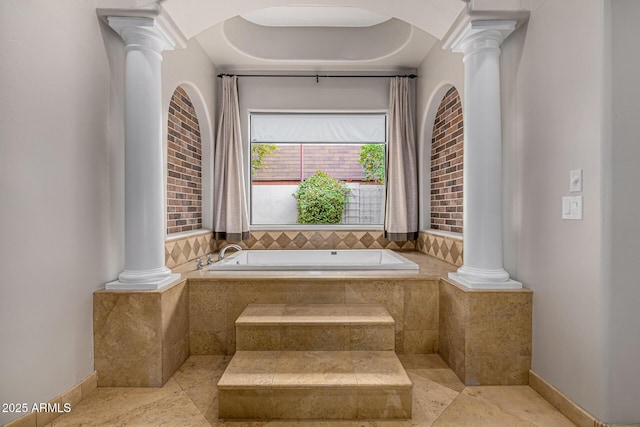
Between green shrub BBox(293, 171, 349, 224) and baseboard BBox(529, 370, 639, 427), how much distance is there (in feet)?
8.79

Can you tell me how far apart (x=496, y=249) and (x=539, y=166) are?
21.2 inches

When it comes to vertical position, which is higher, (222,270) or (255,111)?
(255,111)

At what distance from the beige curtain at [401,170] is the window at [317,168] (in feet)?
1.24

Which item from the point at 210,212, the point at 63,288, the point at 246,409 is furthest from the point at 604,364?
the point at 210,212

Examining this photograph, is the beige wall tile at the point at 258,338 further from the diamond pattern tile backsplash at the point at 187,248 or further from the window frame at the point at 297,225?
the window frame at the point at 297,225

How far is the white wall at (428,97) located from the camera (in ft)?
9.63

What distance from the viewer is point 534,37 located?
76.1 inches

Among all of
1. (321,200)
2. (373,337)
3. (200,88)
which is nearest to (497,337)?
(373,337)

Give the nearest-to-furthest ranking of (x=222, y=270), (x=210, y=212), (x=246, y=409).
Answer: (x=246, y=409)
(x=222, y=270)
(x=210, y=212)

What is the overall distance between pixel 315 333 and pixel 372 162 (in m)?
2.83

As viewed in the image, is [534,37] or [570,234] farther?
[534,37]

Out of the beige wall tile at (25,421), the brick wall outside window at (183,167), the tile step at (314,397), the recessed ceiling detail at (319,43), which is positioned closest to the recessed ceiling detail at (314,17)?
the recessed ceiling detail at (319,43)

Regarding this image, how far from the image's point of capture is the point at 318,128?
3994mm

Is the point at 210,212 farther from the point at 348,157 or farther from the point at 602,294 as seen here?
the point at 602,294
